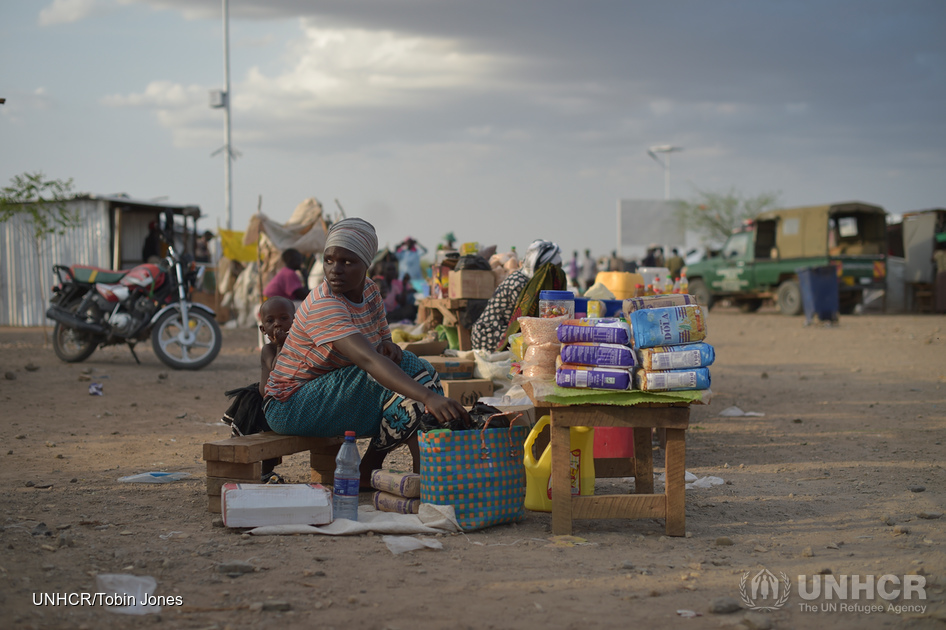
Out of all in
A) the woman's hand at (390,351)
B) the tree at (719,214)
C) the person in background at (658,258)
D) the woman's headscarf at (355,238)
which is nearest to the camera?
A: the woman's headscarf at (355,238)

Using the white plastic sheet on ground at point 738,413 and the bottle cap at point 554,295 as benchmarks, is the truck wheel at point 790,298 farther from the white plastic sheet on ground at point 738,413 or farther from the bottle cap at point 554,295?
the bottle cap at point 554,295

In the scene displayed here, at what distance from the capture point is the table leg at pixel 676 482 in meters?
3.54

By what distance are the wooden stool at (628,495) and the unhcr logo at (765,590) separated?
57cm

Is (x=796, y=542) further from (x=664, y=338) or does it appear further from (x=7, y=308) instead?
(x=7, y=308)

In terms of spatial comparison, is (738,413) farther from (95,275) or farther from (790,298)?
(790,298)

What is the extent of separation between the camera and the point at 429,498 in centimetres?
362

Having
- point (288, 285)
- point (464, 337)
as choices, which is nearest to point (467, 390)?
point (464, 337)

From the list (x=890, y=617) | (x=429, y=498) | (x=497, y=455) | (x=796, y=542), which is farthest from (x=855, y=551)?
(x=429, y=498)

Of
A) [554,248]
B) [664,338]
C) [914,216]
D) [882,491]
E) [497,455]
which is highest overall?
[914,216]

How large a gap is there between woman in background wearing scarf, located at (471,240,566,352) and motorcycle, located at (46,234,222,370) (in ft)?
16.8

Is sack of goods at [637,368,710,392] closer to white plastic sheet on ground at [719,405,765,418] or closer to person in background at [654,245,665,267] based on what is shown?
white plastic sheet on ground at [719,405,765,418]

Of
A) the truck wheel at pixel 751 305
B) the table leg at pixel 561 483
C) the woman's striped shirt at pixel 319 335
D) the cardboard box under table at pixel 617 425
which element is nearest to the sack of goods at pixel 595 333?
the cardboard box under table at pixel 617 425

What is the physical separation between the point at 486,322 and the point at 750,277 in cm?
1637

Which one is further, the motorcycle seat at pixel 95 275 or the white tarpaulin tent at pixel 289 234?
the white tarpaulin tent at pixel 289 234
